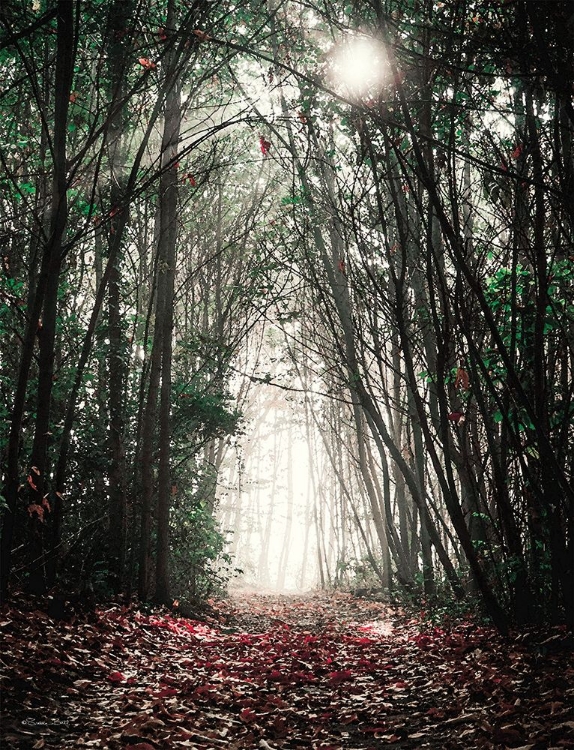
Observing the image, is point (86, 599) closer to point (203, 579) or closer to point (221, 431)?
point (221, 431)

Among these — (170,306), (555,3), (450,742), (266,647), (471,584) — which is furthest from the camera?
(170,306)

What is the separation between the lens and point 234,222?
13.7m

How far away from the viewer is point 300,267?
32.4 feet

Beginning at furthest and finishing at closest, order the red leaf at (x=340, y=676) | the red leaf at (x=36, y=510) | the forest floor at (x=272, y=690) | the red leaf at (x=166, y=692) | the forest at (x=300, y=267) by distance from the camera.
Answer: the red leaf at (x=36, y=510), the red leaf at (x=340, y=676), the forest at (x=300, y=267), the red leaf at (x=166, y=692), the forest floor at (x=272, y=690)

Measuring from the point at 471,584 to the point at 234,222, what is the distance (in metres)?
9.26

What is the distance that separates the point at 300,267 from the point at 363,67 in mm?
5553

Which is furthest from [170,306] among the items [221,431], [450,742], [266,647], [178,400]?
[450,742]

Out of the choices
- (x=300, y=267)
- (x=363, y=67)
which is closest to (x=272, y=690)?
(x=363, y=67)

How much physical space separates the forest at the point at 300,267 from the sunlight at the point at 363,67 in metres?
0.04

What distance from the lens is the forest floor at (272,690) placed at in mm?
2844

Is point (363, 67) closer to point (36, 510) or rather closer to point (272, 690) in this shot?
point (36, 510)

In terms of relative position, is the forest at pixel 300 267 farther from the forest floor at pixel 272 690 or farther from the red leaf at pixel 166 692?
the red leaf at pixel 166 692

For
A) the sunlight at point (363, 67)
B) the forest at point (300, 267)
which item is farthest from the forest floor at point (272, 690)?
the sunlight at point (363, 67)

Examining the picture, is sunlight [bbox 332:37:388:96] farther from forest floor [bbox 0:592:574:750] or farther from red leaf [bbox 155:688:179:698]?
red leaf [bbox 155:688:179:698]
